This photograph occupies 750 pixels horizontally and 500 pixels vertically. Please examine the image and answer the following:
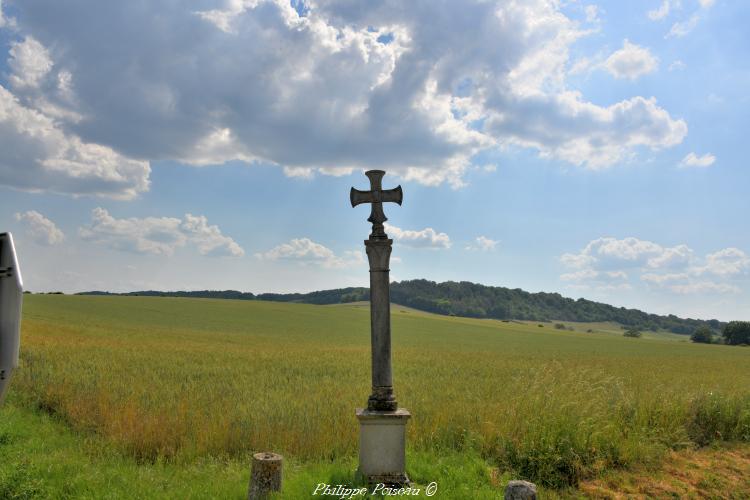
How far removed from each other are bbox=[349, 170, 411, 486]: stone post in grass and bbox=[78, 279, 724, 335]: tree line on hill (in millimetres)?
107997

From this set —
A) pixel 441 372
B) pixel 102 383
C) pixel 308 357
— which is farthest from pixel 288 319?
pixel 102 383

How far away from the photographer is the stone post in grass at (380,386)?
681 centimetres

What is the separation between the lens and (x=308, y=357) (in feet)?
79.5

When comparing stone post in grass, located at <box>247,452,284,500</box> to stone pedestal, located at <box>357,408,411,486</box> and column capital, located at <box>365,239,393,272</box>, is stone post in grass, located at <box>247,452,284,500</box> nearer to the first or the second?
stone pedestal, located at <box>357,408,411,486</box>

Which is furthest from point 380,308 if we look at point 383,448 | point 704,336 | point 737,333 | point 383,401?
point 737,333

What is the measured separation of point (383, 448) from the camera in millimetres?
6828

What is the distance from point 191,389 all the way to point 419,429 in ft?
23.2

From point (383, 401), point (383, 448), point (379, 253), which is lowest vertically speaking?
point (383, 448)

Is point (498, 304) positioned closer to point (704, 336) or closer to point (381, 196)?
point (704, 336)

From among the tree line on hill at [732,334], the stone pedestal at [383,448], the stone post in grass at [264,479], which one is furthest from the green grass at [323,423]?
the tree line on hill at [732,334]

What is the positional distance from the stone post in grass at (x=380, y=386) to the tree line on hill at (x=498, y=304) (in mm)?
107997

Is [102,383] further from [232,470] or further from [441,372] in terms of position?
[441,372]

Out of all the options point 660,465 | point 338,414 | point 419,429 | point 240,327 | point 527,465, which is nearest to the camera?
point 527,465

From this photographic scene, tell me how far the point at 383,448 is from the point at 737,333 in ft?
339
